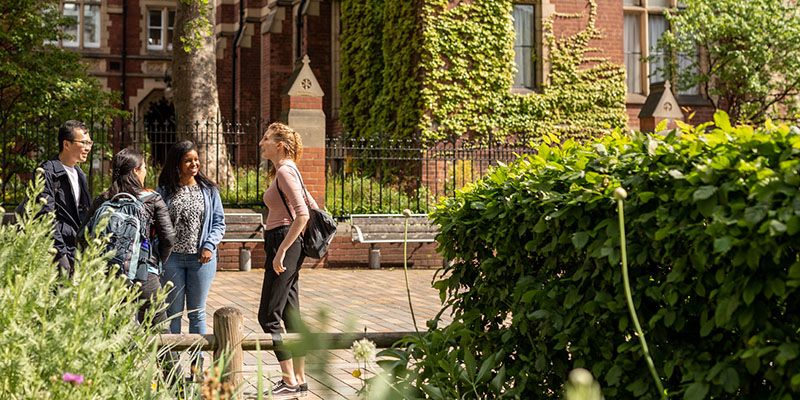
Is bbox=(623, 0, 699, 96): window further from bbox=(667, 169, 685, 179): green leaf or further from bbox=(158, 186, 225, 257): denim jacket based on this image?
bbox=(667, 169, 685, 179): green leaf

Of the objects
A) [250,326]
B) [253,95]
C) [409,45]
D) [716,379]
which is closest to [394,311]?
[250,326]

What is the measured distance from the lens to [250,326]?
9492 mm

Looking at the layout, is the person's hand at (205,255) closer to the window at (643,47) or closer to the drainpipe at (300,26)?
the window at (643,47)

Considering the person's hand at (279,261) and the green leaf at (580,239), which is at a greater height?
the green leaf at (580,239)

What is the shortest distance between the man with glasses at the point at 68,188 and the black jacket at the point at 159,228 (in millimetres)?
513

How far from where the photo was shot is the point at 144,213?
5789 mm

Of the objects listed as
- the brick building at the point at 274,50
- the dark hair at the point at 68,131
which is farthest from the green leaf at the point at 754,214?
the brick building at the point at 274,50

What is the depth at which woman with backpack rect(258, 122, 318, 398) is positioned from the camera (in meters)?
6.25

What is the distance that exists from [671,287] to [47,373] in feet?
6.59

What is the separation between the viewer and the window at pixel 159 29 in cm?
3997

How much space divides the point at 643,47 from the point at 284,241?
58.9 ft

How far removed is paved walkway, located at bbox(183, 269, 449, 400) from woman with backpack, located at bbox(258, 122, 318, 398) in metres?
0.22

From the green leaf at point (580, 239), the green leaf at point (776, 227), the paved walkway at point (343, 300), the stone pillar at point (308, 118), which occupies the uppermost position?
the stone pillar at point (308, 118)

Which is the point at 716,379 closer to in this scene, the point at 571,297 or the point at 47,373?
the point at 571,297
